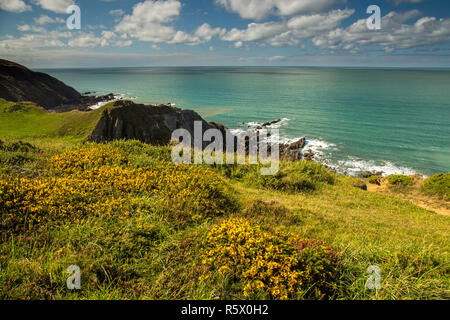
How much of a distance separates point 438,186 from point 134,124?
37.8m

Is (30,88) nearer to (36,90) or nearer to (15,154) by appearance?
(36,90)

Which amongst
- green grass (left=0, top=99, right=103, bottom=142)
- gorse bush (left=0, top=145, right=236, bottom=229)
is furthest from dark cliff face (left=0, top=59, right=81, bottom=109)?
gorse bush (left=0, top=145, right=236, bottom=229)

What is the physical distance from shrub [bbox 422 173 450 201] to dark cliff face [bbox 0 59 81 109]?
114m

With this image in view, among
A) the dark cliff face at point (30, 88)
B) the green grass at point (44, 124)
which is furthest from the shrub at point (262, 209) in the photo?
the dark cliff face at point (30, 88)

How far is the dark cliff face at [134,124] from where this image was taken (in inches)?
1358

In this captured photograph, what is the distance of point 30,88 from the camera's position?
310 ft

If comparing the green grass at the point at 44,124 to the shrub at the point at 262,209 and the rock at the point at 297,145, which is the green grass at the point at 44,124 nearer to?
the shrub at the point at 262,209

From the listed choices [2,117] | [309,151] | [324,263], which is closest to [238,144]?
[309,151]

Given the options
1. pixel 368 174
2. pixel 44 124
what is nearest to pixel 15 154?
pixel 368 174

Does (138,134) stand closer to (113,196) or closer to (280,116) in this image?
(113,196)

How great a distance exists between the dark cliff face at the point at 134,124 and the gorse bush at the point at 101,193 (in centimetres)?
2307

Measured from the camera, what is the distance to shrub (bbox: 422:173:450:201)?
20.4m

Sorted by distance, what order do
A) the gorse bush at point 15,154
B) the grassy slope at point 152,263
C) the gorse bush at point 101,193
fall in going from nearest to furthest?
the grassy slope at point 152,263 → the gorse bush at point 101,193 → the gorse bush at point 15,154

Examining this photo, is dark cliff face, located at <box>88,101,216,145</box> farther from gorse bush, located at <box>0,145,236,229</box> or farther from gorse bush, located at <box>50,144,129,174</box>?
gorse bush, located at <box>0,145,236,229</box>
